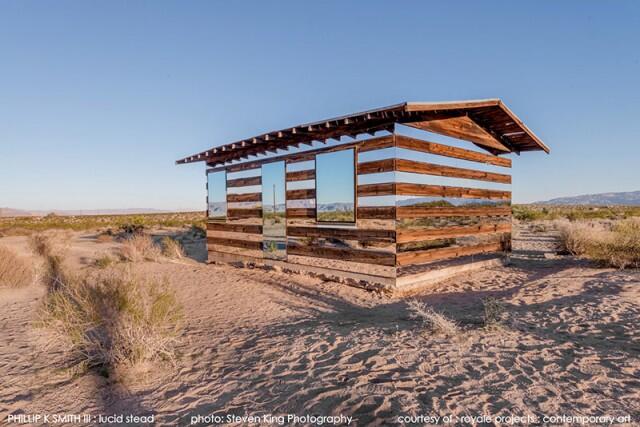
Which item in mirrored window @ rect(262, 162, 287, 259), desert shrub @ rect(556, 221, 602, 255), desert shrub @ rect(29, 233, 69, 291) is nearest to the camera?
desert shrub @ rect(29, 233, 69, 291)

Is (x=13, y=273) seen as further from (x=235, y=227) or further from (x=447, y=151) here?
(x=447, y=151)

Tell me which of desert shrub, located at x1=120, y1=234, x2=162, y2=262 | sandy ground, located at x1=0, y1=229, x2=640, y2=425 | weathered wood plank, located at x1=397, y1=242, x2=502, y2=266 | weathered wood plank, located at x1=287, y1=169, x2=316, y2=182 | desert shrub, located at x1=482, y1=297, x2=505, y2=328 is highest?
weathered wood plank, located at x1=287, y1=169, x2=316, y2=182

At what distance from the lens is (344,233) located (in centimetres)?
729

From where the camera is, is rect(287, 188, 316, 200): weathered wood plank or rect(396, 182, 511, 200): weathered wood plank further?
rect(287, 188, 316, 200): weathered wood plank

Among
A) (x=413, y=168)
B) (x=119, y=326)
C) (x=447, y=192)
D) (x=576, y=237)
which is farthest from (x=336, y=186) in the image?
(x=576, y=237)

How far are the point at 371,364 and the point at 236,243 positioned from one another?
7.40 meters

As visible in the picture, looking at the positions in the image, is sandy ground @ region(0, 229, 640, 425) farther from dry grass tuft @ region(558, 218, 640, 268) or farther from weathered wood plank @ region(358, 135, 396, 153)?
weathered wood plank @ region(358, 135, 396, 153)

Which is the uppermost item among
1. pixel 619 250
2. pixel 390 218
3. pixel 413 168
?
pixel 413 168

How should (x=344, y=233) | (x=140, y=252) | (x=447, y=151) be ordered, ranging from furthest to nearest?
(x=140, y=252) → (x=447, y=151) → (x=344, y=233)

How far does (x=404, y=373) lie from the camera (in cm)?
329

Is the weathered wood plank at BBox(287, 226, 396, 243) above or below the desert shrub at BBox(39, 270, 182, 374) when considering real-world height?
above

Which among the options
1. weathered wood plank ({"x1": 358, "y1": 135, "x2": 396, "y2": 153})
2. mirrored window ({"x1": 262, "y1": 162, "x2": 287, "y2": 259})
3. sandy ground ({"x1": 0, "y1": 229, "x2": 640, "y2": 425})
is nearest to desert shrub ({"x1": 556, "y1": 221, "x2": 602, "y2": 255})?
sandy ground ({"x1": 0, "y1": 229, "x2": 640, "y2": 425})

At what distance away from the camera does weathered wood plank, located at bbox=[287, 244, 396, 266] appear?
6.73 meters

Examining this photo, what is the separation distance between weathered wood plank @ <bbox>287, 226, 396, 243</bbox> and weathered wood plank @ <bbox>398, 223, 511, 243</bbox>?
26 cm
